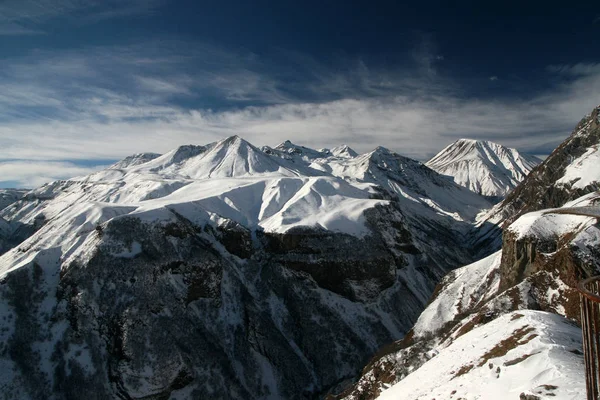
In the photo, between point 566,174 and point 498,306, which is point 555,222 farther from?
point 566,174

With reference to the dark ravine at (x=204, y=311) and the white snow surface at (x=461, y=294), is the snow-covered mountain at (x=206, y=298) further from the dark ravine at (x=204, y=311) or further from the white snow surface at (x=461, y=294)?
the white snow surface at (x=461, y=294)

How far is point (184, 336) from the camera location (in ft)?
165

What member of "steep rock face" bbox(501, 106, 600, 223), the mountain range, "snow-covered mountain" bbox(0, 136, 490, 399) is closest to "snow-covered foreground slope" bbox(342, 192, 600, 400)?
the mountain range

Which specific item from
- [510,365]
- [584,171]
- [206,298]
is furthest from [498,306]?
[584,171]

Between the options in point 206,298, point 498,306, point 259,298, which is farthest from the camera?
point 259,298

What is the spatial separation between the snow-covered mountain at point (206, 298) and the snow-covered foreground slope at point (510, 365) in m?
31.8

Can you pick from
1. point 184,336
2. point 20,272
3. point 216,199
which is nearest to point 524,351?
point 184,336

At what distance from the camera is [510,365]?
15984 mm

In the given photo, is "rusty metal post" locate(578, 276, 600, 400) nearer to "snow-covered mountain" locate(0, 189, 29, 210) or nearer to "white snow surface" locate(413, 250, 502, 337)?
"white snow surface" locate(413, 250, 502, 337)

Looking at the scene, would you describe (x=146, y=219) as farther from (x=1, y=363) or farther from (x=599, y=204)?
(x=599, y=204)

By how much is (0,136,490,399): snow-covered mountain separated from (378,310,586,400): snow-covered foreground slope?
31.8m

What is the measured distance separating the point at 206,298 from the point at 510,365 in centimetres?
4737

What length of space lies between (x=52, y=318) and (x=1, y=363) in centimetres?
716

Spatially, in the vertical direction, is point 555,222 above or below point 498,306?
above
